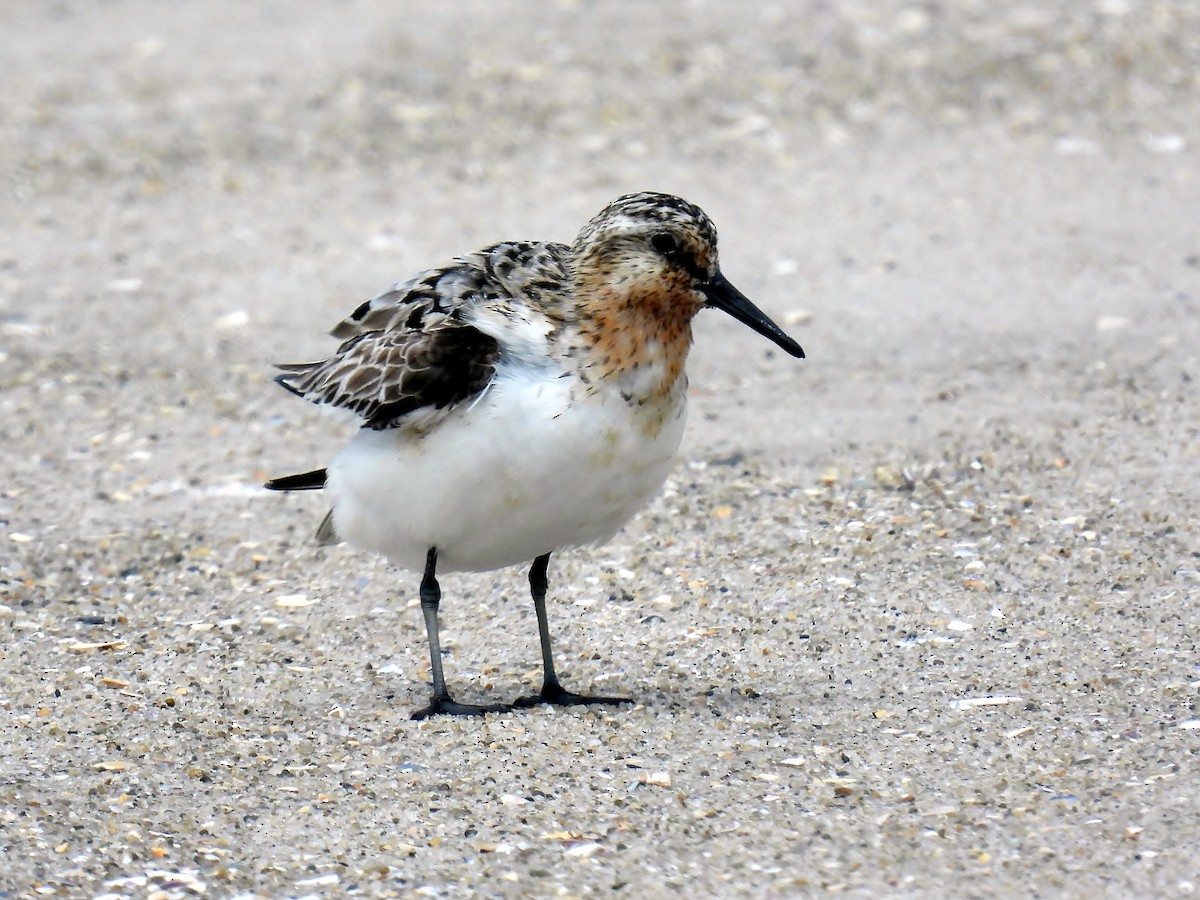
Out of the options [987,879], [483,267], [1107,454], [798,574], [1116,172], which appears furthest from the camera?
[1116,172]

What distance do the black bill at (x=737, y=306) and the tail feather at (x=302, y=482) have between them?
1.66 meters

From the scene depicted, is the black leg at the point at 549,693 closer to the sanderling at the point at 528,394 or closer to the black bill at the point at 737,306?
the sanderling at the point at 528,394

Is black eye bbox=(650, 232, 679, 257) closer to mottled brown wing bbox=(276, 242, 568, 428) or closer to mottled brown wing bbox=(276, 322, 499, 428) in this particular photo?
mottled brown wing bbox=(276, 242, 568, 428)

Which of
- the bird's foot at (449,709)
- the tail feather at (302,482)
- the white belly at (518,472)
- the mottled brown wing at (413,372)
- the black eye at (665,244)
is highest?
the black eye at (665,244)

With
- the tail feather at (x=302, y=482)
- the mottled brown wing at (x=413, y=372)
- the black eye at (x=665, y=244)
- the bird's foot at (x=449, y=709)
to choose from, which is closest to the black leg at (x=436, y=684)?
the bird's foot at (x=449, y=709)

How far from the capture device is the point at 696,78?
13.6 m

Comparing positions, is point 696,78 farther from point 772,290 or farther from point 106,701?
point 106,701

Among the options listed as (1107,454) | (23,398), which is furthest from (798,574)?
(23,398)

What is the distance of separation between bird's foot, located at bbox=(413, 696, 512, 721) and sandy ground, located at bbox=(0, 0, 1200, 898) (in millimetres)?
64

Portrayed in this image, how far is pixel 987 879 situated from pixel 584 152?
28.1 feet

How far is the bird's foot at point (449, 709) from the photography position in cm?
623

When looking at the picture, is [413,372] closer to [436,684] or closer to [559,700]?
[436,684]

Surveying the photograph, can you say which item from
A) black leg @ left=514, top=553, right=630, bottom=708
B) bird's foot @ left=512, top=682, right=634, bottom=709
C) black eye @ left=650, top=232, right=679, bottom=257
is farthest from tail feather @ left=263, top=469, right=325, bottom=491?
black eye @ left=650, top=232, right=679, bottom=257

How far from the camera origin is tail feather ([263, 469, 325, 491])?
6797 mm
